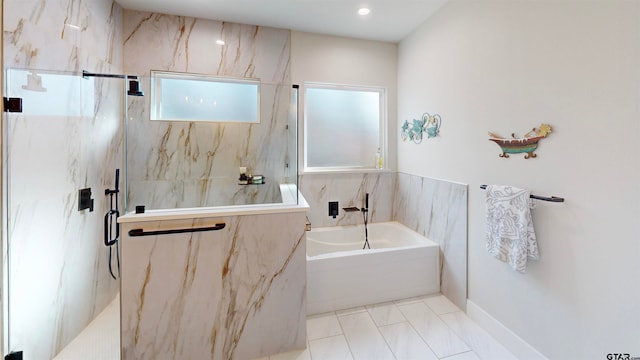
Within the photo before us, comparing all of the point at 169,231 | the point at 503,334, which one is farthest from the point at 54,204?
the point at 503,334

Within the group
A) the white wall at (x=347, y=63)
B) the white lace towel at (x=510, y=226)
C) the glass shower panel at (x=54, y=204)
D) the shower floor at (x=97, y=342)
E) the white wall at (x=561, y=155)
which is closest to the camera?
the white wall at (x=561, y=155)

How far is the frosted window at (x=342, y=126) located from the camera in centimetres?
332

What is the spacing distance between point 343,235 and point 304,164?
995 millimetres

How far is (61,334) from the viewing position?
5.98 feet

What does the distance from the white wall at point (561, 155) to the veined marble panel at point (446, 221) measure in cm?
10

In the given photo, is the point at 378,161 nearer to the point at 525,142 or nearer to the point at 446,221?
the point at 446,221

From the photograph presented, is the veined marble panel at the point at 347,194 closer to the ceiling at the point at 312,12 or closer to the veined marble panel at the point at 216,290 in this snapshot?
the veined marble panel at the point at 216,290

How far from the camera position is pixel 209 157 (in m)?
2.45

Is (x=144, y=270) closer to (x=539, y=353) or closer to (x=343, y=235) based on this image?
(x=343, y=235)

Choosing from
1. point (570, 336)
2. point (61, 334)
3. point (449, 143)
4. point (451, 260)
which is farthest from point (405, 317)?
point (61, 334)

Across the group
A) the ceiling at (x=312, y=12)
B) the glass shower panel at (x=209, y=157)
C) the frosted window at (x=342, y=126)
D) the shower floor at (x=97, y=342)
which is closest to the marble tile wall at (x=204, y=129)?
the glass shower panel at (x=209, y=157)

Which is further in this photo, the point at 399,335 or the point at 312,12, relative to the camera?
the point at 312,12

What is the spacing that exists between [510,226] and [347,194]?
1.83 meters

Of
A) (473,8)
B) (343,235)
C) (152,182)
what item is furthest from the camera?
(343,235)
